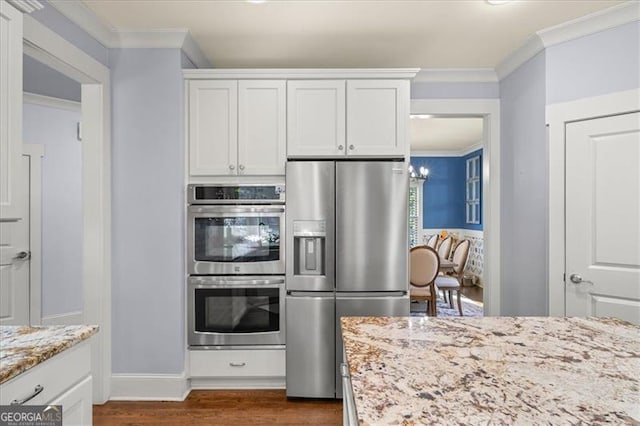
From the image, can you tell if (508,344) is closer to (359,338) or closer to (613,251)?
(359,338)

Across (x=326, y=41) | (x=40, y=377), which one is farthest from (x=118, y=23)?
(x=40, y=377)

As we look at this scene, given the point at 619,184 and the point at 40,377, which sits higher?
the point at 619,184

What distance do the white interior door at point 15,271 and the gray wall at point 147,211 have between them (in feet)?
5.16

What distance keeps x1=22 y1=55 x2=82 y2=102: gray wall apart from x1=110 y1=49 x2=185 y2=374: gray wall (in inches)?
35.1

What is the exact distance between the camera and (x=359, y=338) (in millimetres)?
1352

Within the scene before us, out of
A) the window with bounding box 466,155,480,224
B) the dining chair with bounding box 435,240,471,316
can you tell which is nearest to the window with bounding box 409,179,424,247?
the window with bounding box 466,155,480,224

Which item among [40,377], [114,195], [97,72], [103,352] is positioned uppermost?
[97,72]

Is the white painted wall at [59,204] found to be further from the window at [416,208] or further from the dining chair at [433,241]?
the window at [416,208]

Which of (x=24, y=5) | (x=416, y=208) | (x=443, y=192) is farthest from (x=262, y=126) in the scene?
(x=443, y=192)

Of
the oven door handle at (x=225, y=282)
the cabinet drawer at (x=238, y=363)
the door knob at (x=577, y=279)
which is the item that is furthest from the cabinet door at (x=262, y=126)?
the door knob at (x=577, y=279)

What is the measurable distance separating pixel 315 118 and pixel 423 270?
2398mm

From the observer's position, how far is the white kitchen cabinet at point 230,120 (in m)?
2.70

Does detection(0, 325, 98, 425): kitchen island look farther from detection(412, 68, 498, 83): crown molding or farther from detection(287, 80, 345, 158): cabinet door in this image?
detection(412, 68, 498, 83): crown molding

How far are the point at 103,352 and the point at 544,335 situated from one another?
267cm
